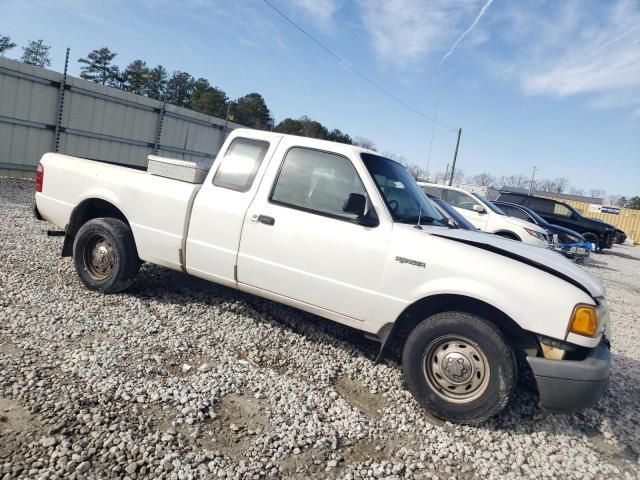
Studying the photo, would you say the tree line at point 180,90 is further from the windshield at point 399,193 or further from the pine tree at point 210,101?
the windshield at point 399,193

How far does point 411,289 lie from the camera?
339 centimetres

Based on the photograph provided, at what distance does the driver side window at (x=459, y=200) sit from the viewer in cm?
1186

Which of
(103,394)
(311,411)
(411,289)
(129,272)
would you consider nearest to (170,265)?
(129,272)

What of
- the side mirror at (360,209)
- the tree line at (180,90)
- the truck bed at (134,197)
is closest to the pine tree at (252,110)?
the tree line at (180,90)

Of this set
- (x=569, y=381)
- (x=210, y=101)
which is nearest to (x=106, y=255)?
(x=569, y=381)

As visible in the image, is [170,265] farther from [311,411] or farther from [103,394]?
[311,411]

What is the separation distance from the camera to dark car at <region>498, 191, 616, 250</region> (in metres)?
17.8

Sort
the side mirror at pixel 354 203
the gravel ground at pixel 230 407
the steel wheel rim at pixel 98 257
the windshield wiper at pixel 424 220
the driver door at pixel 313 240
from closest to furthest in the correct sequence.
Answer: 1. the gravel ground at pixel 230 407
2. the side mirror at pixel 354 203
3. the driver door at pixel 313 240
4. the windshield wiper at pixel 424 220
5. the steel wheel rim at pixel 98 257

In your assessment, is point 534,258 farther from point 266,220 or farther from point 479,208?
point 479,208

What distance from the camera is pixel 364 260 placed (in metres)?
3.55

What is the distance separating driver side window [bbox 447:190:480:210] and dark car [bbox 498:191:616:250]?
21.0 ft

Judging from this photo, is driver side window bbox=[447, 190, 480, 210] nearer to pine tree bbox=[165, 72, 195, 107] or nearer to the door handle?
the door handle

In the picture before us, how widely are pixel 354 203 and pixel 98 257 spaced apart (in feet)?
10.1

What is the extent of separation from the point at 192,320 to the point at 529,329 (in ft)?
10.1
